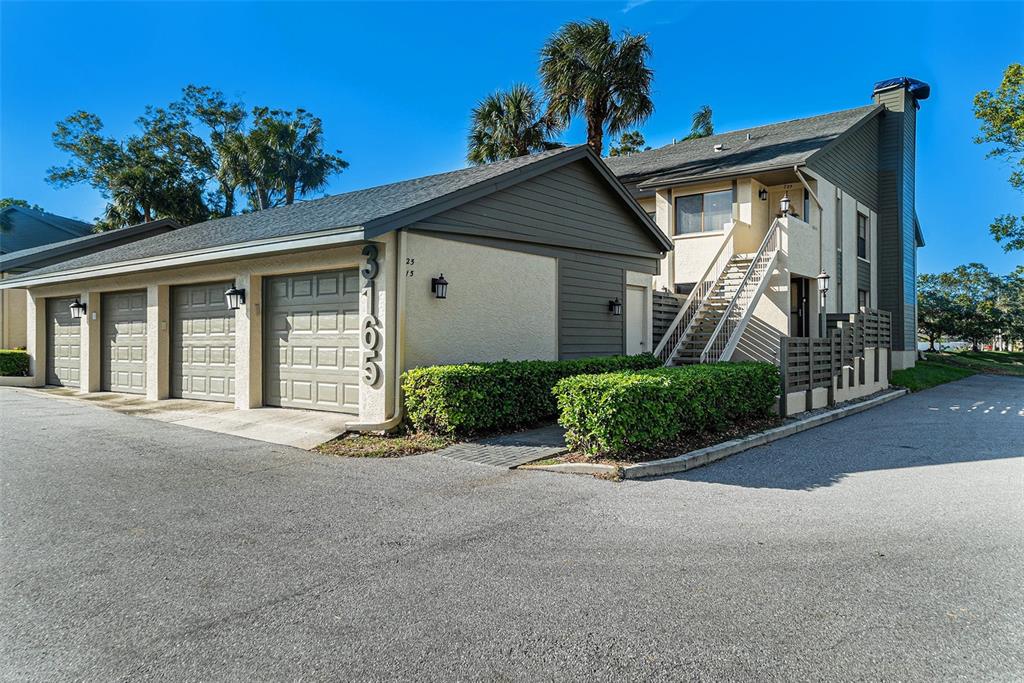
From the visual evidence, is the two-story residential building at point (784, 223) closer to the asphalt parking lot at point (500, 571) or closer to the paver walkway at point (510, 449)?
the paver walkway at point (510, 449)

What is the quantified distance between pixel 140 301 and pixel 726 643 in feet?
42.8

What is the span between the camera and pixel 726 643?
111 inches

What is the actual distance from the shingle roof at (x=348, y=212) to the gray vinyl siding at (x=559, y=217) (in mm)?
299

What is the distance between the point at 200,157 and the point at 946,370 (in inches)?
1582

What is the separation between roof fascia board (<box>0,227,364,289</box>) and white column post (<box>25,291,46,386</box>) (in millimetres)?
768

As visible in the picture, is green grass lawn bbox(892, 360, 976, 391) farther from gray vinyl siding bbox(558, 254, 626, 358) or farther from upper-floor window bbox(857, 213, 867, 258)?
gray vinyl siding bbox(558, 254, 626, 358)

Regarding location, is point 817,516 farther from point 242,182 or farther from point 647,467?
point 242,182

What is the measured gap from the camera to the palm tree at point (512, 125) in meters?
20.4

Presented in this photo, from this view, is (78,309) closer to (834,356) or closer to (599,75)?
(599,75)

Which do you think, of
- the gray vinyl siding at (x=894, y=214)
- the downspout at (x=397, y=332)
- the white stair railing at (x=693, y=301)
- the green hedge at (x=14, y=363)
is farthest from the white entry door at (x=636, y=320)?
the green hedge at (x=14, y=363)

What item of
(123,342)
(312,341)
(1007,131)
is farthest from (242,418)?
(1007,131)

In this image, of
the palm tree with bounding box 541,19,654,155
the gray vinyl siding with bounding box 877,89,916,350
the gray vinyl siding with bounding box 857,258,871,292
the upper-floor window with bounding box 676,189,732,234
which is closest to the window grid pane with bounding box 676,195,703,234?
the upper-floor window with bounding box 676,189,732,234

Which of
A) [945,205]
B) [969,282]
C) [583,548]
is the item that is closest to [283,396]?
[583,548]

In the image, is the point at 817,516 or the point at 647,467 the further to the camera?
the point at 647,467
